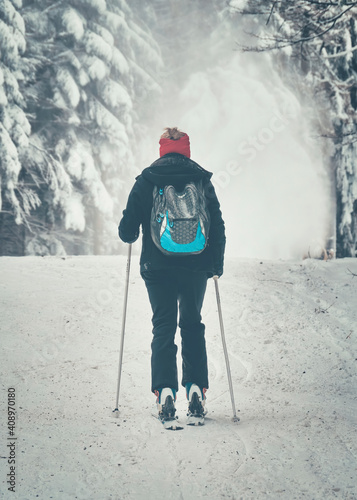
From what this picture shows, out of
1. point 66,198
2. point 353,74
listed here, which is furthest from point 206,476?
point 66,198

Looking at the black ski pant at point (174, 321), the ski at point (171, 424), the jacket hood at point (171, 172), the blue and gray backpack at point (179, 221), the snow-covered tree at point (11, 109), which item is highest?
the snow-covered tree at point (11, 109)

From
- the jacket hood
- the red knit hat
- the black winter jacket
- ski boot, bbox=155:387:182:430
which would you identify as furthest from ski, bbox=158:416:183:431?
the red knit hat

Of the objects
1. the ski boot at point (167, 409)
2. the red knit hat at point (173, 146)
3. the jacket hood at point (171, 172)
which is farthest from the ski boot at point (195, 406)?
the red knit hat at point (173, 146)

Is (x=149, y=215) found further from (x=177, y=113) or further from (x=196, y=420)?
(x=177, y=113)

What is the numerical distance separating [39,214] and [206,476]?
540 inches

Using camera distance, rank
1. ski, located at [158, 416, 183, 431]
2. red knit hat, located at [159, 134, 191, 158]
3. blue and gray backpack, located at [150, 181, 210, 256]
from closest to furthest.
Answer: ski, located at [158, 416, 183, 431]
blue and gray backpack, located at [150, 181, 210, 256]
red knit hat, located at [159, 134, 191, 158]

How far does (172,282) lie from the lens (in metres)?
3.59

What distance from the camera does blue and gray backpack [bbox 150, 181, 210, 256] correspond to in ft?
11.4

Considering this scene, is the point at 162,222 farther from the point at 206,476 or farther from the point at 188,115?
the point at 188,115

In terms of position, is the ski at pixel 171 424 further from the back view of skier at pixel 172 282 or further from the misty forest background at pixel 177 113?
the misty forest background at pixel 177 113

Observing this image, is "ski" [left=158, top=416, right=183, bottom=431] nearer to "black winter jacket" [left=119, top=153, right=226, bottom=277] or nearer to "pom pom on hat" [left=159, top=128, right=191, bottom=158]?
"black winter jacket" [left=119, top=153, right=226, bottom=277]

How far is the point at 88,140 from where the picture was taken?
16.3m

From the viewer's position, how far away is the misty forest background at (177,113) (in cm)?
1215

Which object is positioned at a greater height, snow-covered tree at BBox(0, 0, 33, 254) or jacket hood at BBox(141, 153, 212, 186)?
snow-covered tree at BBox(0, 0, 33, 254)
